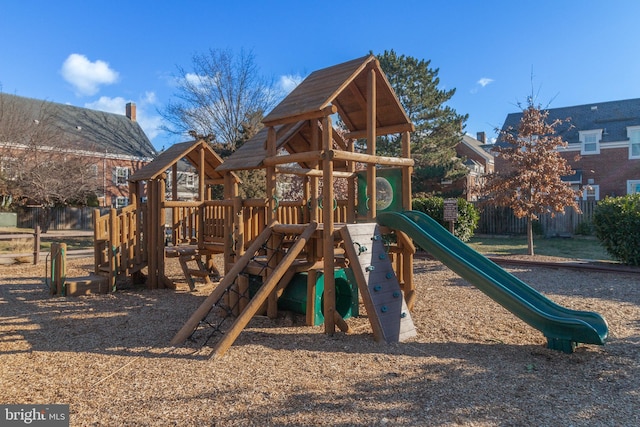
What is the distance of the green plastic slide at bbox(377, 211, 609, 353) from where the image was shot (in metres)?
4.94

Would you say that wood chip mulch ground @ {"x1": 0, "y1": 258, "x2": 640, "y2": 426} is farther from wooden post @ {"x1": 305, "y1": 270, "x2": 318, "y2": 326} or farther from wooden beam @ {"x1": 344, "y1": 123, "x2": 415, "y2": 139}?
wooden beam @ {"x1": 344, "y1": 123, "x2": 415, "y2": 139}

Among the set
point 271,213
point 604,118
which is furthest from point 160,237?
point 604,118

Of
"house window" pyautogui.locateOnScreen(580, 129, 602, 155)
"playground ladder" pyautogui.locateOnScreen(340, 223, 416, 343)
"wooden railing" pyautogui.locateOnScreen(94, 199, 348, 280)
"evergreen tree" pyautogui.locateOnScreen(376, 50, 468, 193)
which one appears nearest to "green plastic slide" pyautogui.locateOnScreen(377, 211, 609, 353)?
"playground ladder" pyautogui.locateOnScreen(340, 223, 416, 343)

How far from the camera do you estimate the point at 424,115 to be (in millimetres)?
30016

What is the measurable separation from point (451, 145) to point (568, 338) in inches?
1053

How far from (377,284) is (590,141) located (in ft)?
94.2

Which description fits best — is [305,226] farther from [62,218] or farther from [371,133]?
[62,218]

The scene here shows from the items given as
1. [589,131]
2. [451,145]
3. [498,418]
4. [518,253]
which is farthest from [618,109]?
[498,418]

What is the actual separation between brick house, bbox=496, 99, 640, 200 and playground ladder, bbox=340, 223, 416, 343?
78.4 ft

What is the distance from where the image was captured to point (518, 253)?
15312mm

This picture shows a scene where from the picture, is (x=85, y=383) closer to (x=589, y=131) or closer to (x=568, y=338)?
(x=568, y=338)

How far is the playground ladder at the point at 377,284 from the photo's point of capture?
5648mm

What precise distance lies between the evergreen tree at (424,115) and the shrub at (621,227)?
650 inches

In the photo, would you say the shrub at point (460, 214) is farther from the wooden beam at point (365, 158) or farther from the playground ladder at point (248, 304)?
the playground ladder at point (248, 304)
